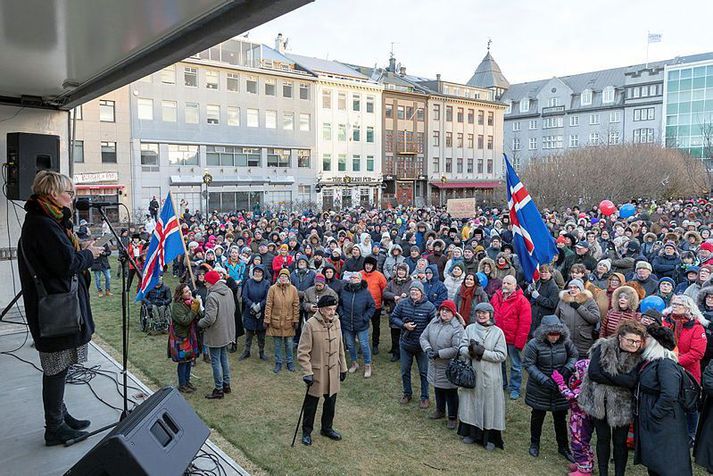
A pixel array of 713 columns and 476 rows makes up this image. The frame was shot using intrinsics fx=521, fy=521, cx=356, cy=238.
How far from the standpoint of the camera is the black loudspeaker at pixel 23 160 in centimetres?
665

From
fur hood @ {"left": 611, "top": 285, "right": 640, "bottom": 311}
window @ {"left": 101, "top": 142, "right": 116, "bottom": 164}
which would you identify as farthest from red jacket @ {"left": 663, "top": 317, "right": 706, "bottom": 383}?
window @ {"left": 101, "top": 142, "right": 116, "bottom": 164}

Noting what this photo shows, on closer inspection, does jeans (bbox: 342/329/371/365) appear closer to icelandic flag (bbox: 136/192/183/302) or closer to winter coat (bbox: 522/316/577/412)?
winter coat (bbox: 522/316/577/412)

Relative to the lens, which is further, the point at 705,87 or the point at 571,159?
the point at 705,87

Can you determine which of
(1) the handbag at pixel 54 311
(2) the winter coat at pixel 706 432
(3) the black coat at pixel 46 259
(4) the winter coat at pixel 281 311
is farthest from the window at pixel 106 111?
(2) the winter coat at pixel 706 432

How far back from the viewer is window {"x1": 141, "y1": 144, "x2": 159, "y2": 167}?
38.1 meters

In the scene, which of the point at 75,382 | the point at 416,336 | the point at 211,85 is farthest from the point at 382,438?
the point at 211,85

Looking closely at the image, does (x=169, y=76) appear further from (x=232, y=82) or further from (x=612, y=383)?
(x=612, y=383)

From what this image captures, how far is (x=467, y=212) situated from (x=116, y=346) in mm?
14912

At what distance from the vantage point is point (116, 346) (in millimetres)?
9250

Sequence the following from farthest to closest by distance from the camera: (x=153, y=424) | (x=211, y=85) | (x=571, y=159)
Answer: (x=211, y=85)
(x=571, y=159)
(x=153, y=424)

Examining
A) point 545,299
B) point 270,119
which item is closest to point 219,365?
point 545,299

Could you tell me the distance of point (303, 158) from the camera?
154 feet

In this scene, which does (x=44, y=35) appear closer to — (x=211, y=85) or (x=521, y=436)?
(x=521, y=436)

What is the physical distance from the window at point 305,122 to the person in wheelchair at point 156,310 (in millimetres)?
37379
